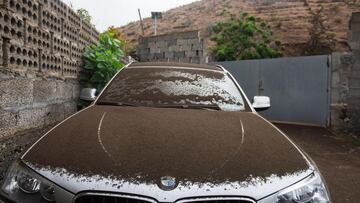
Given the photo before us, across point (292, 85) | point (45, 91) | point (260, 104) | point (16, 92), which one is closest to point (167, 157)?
point (260, 104)

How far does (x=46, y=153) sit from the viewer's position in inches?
85.5

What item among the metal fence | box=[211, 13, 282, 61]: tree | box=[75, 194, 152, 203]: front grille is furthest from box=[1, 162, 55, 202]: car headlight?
box=[211, 13, 282, 61]: tree

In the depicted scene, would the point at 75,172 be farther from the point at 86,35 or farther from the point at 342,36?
the point at 342,36

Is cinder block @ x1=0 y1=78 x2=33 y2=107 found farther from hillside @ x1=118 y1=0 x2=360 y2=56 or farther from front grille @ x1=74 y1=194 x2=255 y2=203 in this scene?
hillside @ x1=118 y1=0 x2=360 y2=56

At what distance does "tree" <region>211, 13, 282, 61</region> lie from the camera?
1752 centimetres

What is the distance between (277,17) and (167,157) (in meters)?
30.9

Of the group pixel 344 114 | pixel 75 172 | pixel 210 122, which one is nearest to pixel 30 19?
pixel 210 122

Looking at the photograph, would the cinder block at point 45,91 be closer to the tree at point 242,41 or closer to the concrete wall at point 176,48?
the concrete wall at point 176,48

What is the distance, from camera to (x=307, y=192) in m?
2.02

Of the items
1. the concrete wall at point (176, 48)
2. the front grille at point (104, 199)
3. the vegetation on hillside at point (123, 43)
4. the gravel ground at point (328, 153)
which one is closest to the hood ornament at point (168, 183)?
the front grille at point (104, 199)

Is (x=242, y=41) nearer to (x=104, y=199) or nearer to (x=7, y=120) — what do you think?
(x=7, y=120)

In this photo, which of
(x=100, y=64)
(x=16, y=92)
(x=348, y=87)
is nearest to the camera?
(x=16, y=92)

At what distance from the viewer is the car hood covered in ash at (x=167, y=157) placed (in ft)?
6.19

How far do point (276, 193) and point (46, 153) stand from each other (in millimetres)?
1294
